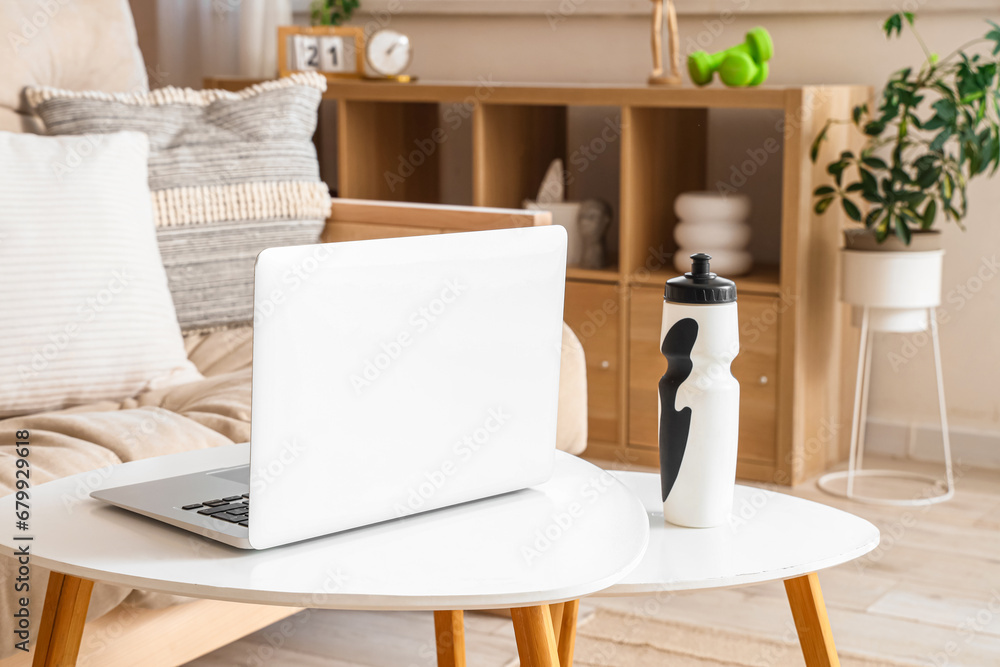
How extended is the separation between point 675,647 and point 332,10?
2211 mm

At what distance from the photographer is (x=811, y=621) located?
0.94m

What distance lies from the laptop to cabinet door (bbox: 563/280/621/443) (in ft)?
5.43

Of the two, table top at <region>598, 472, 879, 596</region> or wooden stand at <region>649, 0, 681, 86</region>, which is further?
wooden stand at <region>649, 0, 681, 86</region>

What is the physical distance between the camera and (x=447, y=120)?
10.2ft

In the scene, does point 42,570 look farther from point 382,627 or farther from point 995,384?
point 995,384

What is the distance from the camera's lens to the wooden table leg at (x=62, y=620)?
91 centimetres

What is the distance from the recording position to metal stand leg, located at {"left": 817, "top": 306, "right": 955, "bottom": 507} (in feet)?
7.56

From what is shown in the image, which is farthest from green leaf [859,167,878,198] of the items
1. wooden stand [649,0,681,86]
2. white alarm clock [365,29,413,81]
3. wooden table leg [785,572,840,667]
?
wooden table leg [785,572,840,667]

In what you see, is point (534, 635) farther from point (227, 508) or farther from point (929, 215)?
point (929, 215)

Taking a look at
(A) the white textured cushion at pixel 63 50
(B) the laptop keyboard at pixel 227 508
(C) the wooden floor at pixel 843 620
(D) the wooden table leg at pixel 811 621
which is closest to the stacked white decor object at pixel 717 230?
(C) the wooden floor at pixel 843 620

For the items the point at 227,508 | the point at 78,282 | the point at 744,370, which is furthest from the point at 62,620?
the point at 744,370

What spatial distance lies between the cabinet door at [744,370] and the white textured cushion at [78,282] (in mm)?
1133

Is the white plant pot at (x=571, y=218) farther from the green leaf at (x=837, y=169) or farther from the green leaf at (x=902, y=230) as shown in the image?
the green leaf at (x=902, y=230)

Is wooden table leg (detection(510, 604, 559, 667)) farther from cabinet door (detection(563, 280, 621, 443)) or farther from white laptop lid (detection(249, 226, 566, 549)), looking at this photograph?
cabinet door (detection(563, 280, 621, 443))
